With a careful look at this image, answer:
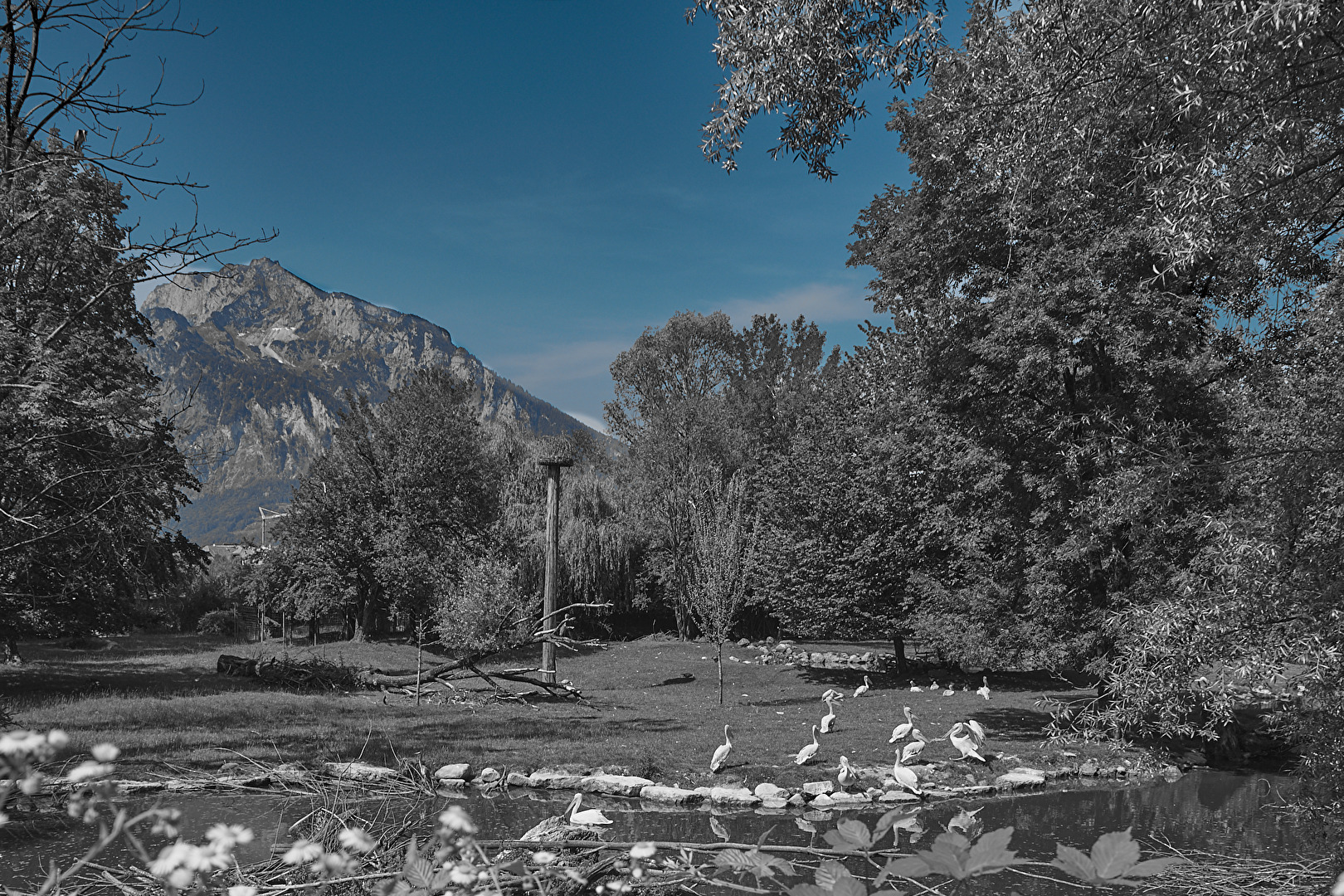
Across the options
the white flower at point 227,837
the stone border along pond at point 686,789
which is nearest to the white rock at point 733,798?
the stone border along pond at point 686,789

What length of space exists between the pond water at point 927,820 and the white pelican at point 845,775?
0.60 m

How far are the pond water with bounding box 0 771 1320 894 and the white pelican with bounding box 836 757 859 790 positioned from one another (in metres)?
0.60

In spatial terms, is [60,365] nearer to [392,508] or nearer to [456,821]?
[456,821]

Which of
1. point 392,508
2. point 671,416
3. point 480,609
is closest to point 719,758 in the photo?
point 480,609

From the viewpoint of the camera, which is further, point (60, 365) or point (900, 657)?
point (900, 657)

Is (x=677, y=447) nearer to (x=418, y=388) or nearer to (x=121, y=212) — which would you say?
(x=418, y=388)

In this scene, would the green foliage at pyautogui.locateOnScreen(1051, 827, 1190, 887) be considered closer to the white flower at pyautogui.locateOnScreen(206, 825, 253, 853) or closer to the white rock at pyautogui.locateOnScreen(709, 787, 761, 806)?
the white flower at pyautogui.locateOnScreen(206, 825, 253, 853)

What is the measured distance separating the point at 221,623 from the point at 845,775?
3321cm

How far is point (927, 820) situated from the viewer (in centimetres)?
776

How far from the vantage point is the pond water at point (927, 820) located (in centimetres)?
589

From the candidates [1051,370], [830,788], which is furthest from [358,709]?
[1051,370]

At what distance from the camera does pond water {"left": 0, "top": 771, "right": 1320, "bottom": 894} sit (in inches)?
232

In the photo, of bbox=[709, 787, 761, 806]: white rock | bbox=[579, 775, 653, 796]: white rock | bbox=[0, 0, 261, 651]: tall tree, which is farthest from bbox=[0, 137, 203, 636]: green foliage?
bbox=[709, 787, 761, 806]: white rock

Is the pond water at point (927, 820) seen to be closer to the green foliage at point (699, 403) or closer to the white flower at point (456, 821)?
the white flower at point (456, 821)
